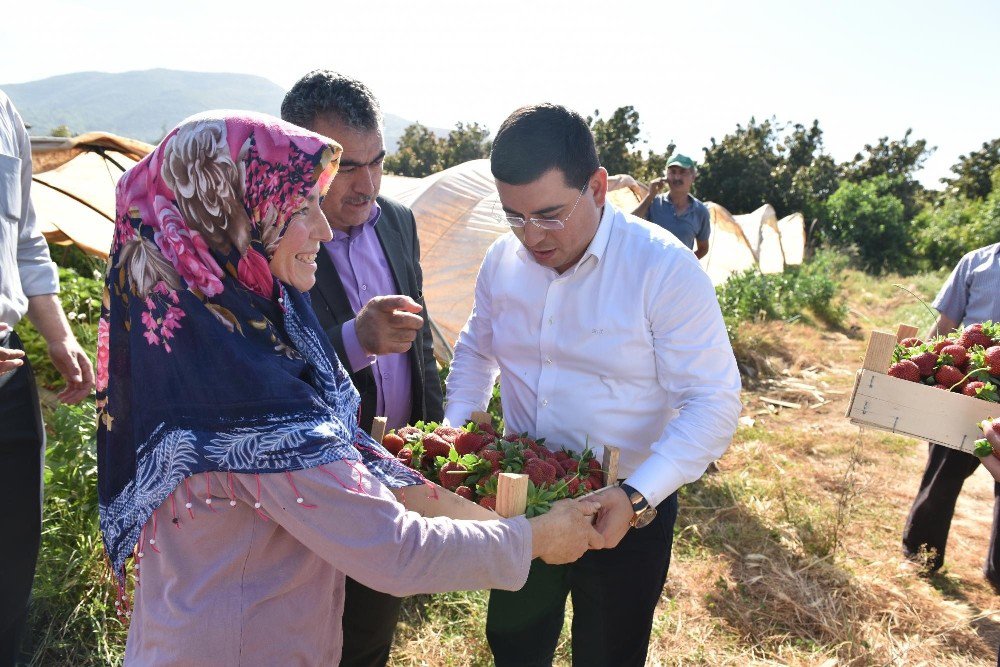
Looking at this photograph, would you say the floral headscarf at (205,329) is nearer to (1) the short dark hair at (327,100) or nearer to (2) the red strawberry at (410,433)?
(2) the red strawberry at (410,433)

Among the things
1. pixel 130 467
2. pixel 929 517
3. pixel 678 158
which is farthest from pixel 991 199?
pixel 130 467

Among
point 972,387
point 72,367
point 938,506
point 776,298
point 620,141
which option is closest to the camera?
point 72,367

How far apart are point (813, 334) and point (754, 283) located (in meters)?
1.33

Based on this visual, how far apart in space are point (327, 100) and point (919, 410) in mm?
2842

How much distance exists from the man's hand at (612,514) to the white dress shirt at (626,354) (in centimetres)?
8

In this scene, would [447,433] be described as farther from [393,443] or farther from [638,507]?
[638,507]

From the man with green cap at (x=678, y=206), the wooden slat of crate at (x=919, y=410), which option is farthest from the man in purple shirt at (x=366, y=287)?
the man with green cap at (x=678, y=206)

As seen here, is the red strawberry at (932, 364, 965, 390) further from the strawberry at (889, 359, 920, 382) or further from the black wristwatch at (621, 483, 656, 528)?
the black wristwatch at (621, 483, 656, 528)

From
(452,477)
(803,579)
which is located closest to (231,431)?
(452,477)

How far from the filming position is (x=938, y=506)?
4496 millimetres

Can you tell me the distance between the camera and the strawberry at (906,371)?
328cm

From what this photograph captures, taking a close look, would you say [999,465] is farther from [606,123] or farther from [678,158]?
[606,123]

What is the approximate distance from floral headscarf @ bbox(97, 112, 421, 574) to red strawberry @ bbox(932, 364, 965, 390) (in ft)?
9.54

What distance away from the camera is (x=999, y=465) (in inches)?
115
